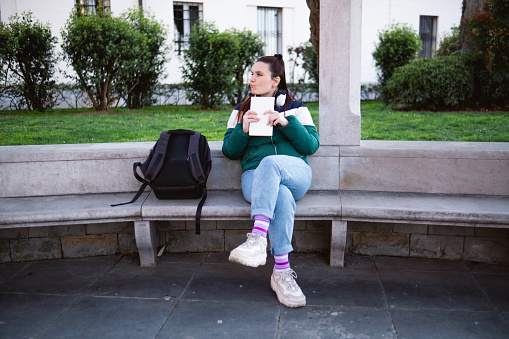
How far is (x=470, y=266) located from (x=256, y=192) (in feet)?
6.14

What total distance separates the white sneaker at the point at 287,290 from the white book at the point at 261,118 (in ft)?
3.15

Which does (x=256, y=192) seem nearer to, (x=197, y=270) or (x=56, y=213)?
(x=197, y=270)

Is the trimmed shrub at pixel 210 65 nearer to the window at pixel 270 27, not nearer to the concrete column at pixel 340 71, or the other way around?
the concrete column at pixel 340 71

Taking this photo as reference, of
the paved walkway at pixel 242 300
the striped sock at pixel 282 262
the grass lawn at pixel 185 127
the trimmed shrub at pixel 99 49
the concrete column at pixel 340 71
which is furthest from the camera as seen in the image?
the trimmed shrub at pixel 99 49

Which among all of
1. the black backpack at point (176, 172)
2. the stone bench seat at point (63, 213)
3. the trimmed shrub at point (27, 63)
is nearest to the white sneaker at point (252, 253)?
the black backpack at point (176, 172)

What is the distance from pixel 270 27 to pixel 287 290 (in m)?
16.7

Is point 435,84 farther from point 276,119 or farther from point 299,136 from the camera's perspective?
point 276,119

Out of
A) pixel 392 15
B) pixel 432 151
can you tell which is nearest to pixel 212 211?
pixel 432 151

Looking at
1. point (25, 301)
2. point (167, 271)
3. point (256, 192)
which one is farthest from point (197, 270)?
point (25, 301)

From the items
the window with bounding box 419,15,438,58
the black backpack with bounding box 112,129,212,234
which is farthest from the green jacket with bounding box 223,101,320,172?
the window with bounding box 419,15,438,58

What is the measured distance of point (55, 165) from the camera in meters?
4.24

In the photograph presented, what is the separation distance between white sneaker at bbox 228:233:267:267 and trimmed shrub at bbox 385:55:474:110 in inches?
312

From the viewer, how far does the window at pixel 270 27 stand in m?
18.8

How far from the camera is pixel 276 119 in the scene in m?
3.63
